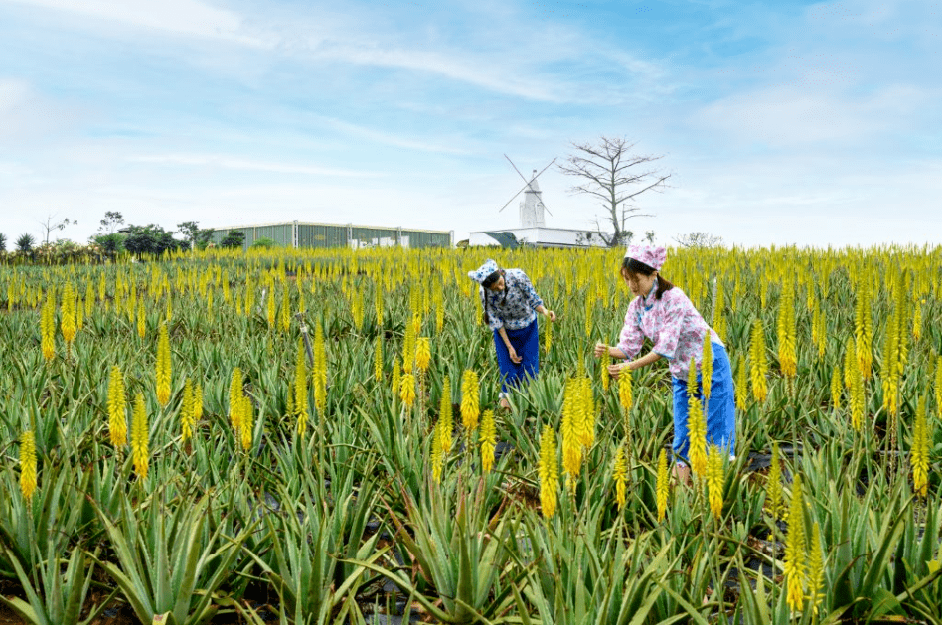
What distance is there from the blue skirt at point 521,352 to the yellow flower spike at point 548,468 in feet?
14.9

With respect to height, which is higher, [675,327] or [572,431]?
[675,327]

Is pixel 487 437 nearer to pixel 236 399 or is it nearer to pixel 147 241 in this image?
pixel 236 399

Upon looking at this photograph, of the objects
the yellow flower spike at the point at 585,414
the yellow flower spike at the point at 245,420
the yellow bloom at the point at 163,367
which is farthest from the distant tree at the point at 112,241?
the yellow flower spike at the point at 585,414

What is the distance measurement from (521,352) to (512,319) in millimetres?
411

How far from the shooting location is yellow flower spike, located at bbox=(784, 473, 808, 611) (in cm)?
135

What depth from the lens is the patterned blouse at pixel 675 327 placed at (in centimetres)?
414

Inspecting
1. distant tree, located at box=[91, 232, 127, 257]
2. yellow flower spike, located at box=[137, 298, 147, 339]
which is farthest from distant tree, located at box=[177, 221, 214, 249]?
yellow flower spike, located at box=[137, 298, 147, 339]

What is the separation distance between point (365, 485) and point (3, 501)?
1.60m

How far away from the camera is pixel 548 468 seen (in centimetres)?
193

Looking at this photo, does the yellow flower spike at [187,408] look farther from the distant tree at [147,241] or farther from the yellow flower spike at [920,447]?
the distant tree at [147,241]

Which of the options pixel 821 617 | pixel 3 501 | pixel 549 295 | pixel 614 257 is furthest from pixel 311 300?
pixel 614 257

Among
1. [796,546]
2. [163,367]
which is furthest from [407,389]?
[796,546]

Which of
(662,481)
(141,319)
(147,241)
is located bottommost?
(662,481)

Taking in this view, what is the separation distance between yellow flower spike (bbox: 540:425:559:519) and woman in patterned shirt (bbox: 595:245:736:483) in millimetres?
2205
